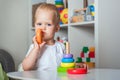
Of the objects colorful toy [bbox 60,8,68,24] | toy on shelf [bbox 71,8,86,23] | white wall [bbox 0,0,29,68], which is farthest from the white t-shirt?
white wall [bbox 0,0,29,68]

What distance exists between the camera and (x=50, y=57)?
4.18 ft

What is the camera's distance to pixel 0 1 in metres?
2.30

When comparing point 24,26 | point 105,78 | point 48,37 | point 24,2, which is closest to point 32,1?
point 24,2

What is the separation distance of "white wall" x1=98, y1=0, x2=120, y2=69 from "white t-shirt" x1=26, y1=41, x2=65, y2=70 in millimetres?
424

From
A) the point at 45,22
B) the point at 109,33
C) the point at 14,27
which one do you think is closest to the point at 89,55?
the point at 109,33

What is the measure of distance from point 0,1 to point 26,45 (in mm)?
480

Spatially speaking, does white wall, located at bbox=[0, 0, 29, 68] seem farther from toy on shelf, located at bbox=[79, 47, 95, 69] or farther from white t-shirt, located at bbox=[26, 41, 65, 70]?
white t-shirt, located at bbox=[26, 41, 65, 70]

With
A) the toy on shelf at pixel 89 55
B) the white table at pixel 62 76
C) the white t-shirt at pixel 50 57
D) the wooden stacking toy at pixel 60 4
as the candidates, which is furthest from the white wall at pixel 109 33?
the white table at pixel 62 76

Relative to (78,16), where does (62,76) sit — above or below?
below

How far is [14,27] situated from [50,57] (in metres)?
1.18

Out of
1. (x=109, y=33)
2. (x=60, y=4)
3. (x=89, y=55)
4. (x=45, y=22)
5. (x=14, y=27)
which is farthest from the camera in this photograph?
(x=14, y=27)

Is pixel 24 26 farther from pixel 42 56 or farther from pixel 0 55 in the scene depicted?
pixel 42 56

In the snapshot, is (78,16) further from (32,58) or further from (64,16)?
(32,58)

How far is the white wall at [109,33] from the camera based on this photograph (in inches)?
65.4
